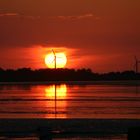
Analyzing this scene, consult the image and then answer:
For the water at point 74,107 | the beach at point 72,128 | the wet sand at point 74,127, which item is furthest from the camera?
the water at point 74,107

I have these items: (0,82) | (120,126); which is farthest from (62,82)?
(120,126)

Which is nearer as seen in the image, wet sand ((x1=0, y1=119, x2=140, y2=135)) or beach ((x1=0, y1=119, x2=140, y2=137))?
beach ((x1=0, y1=119, x2=140, y2=137))

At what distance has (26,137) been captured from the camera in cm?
1695

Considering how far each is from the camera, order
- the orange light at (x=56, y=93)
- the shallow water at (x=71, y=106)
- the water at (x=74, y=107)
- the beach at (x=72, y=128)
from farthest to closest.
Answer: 1. the orange light at (x=56, y=93)
2. the shallow water at (x=71, y=106)
3. the water at (x=74, y=107)
4. the beach at (x=72, y=128)

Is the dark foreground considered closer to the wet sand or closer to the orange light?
the wet sand

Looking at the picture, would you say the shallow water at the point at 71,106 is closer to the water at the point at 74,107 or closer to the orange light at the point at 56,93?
the water at the point at 74,107

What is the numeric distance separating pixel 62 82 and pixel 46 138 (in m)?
180

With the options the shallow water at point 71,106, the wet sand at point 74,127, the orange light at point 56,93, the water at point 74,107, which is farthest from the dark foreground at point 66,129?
the orange light at point 56,93

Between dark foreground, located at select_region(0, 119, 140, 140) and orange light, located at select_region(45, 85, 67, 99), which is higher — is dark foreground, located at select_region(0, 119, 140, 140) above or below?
below

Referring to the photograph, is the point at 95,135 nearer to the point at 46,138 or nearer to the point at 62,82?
the point at 46,138

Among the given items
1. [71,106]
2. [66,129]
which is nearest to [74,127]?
[66,129]

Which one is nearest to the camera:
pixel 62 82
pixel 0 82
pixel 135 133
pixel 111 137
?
pixel 135 133

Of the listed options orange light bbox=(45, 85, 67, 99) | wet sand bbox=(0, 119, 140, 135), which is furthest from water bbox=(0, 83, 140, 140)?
orange light bbox=(45, 85, 67, 99)

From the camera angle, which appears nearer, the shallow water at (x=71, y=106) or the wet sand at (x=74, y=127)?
the wet sand at (x=74, y=127)
